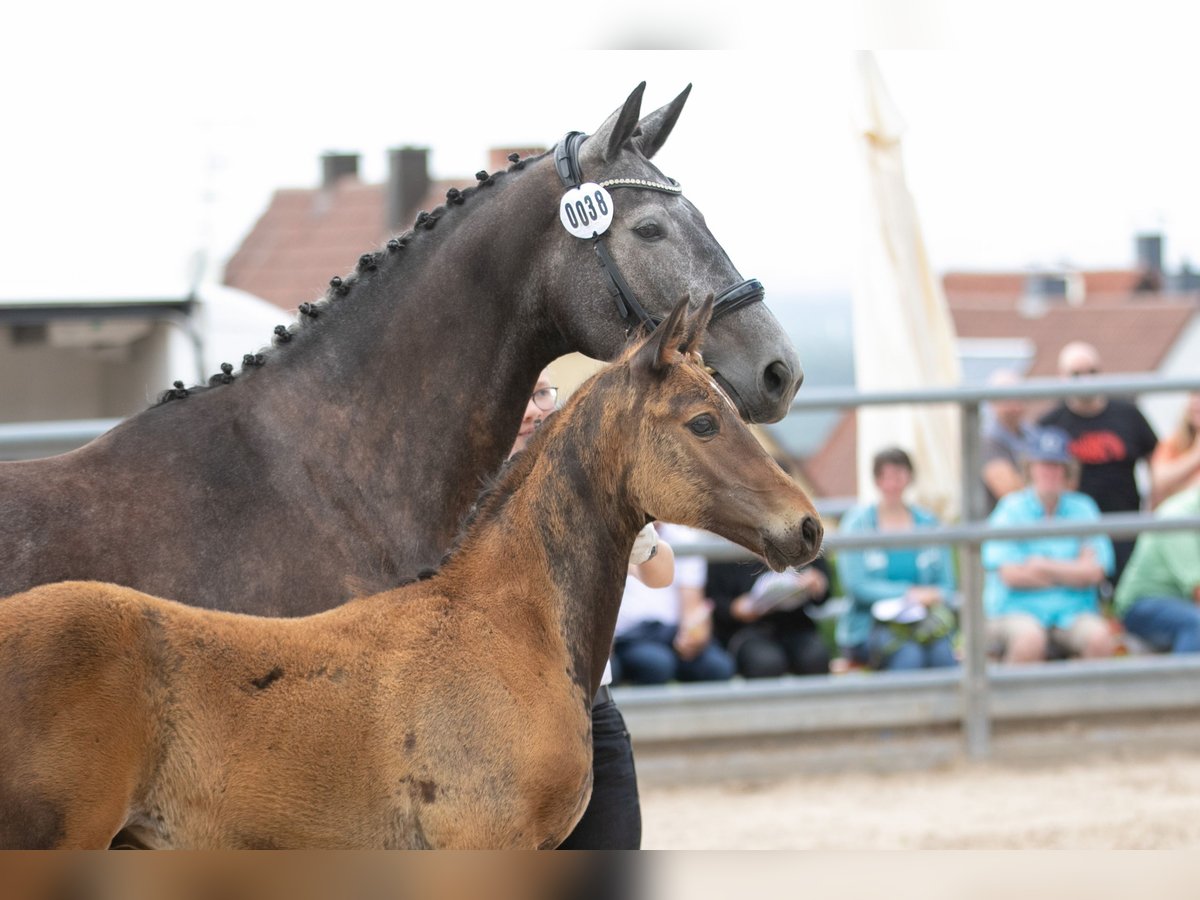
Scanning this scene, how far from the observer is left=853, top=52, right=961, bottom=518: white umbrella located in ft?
26.3

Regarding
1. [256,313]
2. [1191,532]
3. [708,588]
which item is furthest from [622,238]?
[256,313]

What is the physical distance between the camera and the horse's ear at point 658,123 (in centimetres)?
311

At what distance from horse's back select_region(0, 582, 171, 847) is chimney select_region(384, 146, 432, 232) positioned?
20.0 m

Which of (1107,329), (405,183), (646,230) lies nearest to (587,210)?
(646,230)

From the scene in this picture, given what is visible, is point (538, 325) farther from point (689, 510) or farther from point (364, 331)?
point (689, 510)

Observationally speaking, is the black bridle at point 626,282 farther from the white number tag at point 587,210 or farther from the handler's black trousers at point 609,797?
the handler's black trousers at point 609,797

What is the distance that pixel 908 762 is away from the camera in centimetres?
702

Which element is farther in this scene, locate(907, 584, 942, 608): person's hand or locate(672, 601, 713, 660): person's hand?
locate(907, 584, 942, 608): person's hand

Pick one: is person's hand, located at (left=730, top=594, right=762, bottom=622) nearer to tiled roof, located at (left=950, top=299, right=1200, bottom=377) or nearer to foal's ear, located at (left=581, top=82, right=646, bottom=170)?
foal's ear, located at (left=581, top=82, right=646, bottom=170)

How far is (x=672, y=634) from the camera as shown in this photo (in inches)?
276

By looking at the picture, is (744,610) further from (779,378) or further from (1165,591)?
(779,378)

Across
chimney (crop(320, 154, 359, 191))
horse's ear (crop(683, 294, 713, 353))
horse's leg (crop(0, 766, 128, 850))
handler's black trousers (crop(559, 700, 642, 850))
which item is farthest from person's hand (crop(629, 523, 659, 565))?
chimney (crop(320, 154, 359, 191))

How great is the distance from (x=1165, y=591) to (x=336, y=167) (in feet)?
84.6

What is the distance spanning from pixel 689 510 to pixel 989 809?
4.42m
